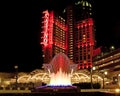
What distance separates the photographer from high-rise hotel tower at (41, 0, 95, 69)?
470ft

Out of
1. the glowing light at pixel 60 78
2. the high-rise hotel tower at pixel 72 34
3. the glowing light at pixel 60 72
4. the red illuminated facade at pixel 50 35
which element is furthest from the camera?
the high-rise hotel tower at pixel 72 34

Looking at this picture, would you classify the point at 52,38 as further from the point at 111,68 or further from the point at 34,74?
the point at 34,74

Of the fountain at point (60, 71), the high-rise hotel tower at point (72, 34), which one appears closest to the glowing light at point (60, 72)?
the fountain at point (60, 71)

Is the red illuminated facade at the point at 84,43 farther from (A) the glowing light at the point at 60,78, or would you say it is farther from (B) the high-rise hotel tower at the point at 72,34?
(A) the glowing light at the point at 60,78

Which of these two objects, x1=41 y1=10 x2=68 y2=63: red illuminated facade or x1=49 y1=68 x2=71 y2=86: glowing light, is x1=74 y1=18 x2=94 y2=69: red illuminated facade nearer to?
x1=41 y1=10 x2=68 y2=63: red illuminated facade

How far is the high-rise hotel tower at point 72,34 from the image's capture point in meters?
143

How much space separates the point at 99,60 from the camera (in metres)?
140

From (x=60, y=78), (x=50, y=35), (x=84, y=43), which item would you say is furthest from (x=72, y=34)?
(x=60, y=78)

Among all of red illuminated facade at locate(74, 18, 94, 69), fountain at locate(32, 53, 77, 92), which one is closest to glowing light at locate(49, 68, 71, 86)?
fountain at locate(32, 53, 77, 92)

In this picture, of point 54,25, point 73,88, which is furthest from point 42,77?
point 54,25

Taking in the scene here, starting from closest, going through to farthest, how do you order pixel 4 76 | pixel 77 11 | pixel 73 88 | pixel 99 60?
pixel 73 88
pixel 4 76
pixel 99 60
pixel 77 11

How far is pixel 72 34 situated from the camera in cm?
17238

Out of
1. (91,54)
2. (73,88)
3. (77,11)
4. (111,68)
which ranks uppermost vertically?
(77,11)

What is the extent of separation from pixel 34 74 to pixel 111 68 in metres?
54.4
